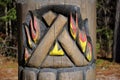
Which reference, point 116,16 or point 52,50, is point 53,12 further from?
point 116,16

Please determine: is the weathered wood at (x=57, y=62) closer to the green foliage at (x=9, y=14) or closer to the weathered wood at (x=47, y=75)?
the weathered wood at (x=47, y=75)

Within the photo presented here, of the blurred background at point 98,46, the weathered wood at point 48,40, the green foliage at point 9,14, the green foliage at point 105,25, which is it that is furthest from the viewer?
the green foliage at point 105,25

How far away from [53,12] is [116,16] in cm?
911

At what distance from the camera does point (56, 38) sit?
2.44 m

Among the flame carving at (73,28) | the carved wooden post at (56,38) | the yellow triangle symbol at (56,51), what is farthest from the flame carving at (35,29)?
the flame carving at (73,28)

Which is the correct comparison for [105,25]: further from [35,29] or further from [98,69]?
[35,29]

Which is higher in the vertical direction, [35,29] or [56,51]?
[35,29]

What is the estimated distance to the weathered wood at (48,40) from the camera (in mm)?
2424

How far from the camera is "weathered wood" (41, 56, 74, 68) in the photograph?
8.12ft

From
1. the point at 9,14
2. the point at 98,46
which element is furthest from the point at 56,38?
the point at 98,46

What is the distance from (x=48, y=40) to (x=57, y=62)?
0.18 meters

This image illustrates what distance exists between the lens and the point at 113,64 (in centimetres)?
1074

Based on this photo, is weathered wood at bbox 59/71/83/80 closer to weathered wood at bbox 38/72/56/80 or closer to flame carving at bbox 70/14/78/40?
weathered wood at bbox 38/72/56/80

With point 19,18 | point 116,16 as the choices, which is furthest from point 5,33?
point 19,18
